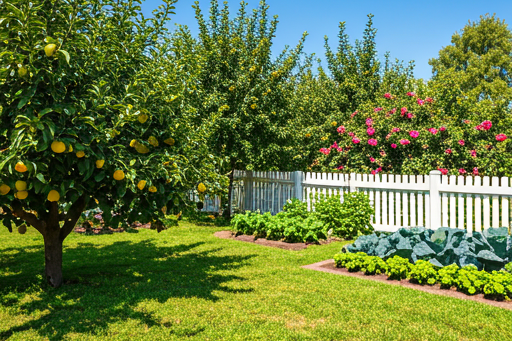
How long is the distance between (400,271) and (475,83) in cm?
3195

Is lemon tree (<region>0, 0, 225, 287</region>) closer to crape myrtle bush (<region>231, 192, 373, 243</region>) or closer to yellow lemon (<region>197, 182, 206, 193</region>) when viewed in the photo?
yellow lemon (<region>197, 182, 206, 193</region>)

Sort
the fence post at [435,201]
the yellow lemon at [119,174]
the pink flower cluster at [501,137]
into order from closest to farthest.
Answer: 1. the yellow lemon at [119,174]
2. the fence post at [435,201]
3. the pink flower cluster at [501,137]

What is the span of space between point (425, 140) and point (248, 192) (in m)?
5.40

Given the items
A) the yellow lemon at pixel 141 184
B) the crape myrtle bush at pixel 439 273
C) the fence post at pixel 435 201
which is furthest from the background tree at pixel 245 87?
the yellow lemon at pixel 141 184

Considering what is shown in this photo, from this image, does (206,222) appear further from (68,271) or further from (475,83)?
(475,83)

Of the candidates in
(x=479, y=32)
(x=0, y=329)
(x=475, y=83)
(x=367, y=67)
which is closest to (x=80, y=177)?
(x=0, y=329)

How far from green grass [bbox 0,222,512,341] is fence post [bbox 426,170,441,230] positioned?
298 centimetres

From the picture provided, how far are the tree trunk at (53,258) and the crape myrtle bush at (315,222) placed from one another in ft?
14.1

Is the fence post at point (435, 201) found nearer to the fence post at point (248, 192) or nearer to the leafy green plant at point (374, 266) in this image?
the leafy green plant at point (374, 266)

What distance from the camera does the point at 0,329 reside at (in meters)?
4.01

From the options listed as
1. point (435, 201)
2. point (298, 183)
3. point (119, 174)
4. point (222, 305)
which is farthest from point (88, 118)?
point (298, 183)

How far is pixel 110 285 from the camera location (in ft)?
18.1

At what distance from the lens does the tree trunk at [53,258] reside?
17.5 feet

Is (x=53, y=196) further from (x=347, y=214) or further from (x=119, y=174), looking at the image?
(x=347, y=214)
